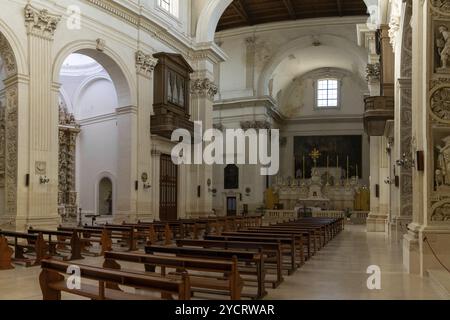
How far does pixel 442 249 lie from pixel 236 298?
4304 millimetres

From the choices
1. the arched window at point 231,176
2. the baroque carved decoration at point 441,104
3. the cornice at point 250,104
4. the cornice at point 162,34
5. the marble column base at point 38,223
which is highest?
the cornice at point 162,34

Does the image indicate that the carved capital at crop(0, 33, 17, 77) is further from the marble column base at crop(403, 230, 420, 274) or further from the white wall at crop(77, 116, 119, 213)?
the marble column base at crop(403, 230, 420, 274)

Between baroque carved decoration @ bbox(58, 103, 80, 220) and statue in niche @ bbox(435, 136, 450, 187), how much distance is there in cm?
1773

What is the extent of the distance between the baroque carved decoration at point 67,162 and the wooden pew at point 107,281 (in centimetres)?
1709

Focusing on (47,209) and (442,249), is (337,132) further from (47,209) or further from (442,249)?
(442,249)

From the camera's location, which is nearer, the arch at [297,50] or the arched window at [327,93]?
the arch at [297,50]

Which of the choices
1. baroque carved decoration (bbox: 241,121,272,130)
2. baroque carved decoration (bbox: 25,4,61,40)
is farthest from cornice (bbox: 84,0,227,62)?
baroque carved decoration (bbox: 241,121,272,130)

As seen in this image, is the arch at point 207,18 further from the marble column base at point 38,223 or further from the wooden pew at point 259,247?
the wooden pew at point 259,247

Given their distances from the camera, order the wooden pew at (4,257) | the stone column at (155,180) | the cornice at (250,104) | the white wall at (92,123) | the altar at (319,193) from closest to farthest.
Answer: the wooden pew at (4,257)
the stone column at (155,180)
the white wall at (92,123)
the altar at (319,193)
the cornice at (250,104)

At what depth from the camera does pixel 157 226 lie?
47.1 feet

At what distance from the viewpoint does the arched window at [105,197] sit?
22.7m

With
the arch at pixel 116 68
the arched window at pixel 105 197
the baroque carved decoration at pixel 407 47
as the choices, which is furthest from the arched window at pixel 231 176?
the baroque carved decoration at pixel 407 47

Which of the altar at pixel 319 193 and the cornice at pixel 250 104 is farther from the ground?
the cornice at pixel 250 104

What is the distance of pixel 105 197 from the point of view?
74.9 feet
